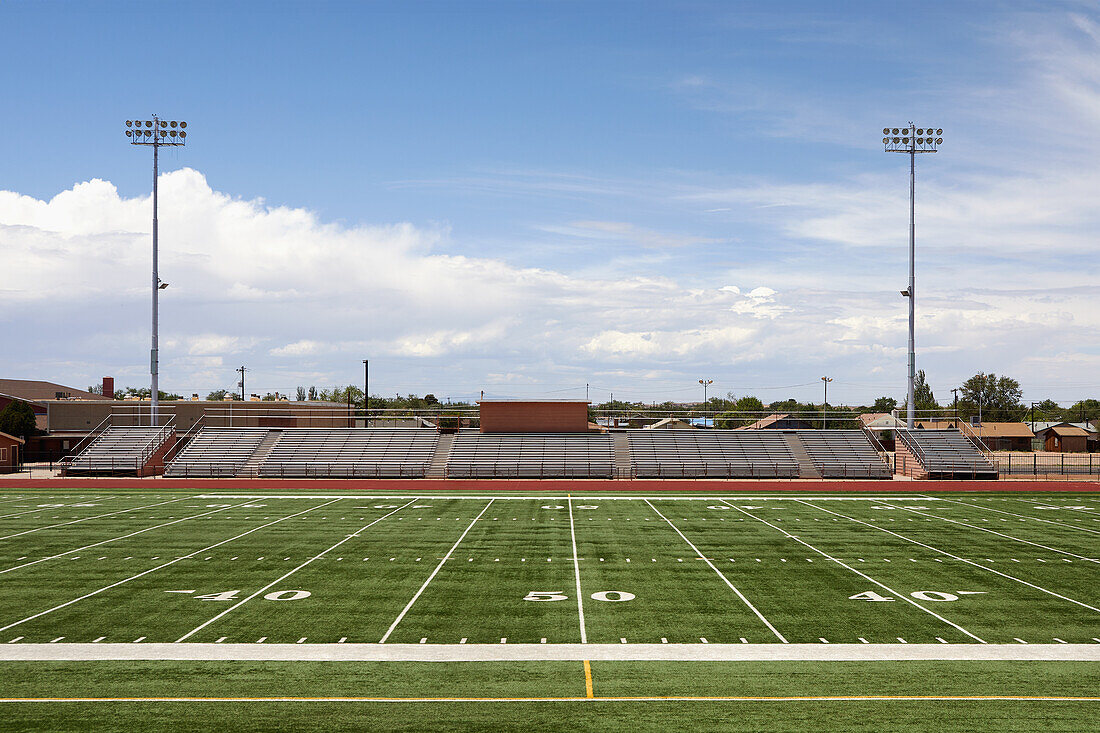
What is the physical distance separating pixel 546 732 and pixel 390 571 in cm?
1004

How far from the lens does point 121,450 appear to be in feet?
157

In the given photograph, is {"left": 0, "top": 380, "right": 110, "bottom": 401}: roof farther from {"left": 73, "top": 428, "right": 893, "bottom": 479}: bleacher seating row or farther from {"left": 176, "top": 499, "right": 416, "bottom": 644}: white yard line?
{"left": 176, "top": 499, "right": 416, "bottom": 644}: white yard line

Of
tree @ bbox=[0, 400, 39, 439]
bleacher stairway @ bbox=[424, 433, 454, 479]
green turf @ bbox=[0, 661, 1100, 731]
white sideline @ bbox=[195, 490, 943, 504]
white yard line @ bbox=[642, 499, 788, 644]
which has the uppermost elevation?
tree @ bbox=[0, 400, 39, 439]

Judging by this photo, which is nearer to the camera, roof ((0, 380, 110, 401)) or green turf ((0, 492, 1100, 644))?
green turf ((0, 492, 1100, 644))

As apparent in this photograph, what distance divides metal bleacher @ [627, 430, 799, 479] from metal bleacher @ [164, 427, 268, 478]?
72.9 feet

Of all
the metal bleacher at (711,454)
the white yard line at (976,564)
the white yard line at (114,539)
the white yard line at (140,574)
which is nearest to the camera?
the white yard line at (140,574)

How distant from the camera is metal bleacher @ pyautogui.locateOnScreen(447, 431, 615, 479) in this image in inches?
1774

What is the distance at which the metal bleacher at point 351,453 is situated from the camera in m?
45.4

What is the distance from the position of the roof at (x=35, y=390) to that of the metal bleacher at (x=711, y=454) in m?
62.6

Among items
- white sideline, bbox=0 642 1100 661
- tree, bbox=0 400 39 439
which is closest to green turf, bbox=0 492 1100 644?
white sideline, bbox=0 642 1100 661

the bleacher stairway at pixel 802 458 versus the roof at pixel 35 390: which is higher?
the roof at pixel 35 390

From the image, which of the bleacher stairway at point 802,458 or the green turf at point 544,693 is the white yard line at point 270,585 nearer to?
the green turf at point 544,693

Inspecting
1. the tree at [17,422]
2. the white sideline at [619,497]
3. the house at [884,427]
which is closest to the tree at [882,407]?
the house at [884,427]

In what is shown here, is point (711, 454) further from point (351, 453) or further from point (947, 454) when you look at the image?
point (351, 453)
